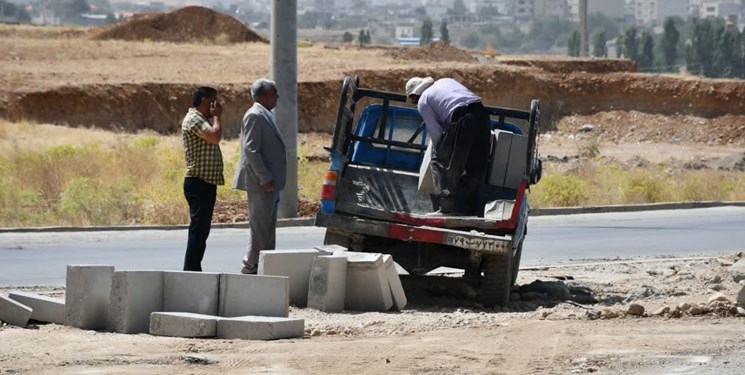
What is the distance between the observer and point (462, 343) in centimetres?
1051

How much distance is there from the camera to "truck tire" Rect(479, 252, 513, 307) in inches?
521

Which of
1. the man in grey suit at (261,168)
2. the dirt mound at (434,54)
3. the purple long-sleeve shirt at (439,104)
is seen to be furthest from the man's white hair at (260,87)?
the dirt mound at (434,54)

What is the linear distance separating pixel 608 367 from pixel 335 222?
14.9ft

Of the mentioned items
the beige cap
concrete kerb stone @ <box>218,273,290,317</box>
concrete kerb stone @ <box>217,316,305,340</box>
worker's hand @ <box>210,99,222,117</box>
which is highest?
the beige cap

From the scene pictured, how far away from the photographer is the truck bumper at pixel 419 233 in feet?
42.5

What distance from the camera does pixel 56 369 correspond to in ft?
A: 30.0

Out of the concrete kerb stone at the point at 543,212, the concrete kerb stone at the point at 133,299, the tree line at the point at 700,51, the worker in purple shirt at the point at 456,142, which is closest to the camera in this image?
the concrete kerb stone at the point at 133,299

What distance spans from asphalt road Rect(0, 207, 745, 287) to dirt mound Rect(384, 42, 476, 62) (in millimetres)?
47862

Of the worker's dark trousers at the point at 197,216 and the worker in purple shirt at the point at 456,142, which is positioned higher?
the worker in purple shirt at the point at 456,142

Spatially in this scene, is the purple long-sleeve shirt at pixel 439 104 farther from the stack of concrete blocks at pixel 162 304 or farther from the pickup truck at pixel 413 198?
the stack of concrete blocks at pixel 162 304

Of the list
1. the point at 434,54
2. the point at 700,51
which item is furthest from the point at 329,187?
the point at 700,51

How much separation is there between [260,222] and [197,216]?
0.62m

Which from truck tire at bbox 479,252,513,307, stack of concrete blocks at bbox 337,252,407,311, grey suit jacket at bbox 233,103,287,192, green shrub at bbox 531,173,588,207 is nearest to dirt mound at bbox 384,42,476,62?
green shrub at bbox 531,173,588,207

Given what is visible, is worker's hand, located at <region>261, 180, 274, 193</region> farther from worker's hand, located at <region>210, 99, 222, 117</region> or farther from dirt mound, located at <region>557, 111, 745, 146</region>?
dirt mound, located at <region>557, 111, 745, 146</region>
